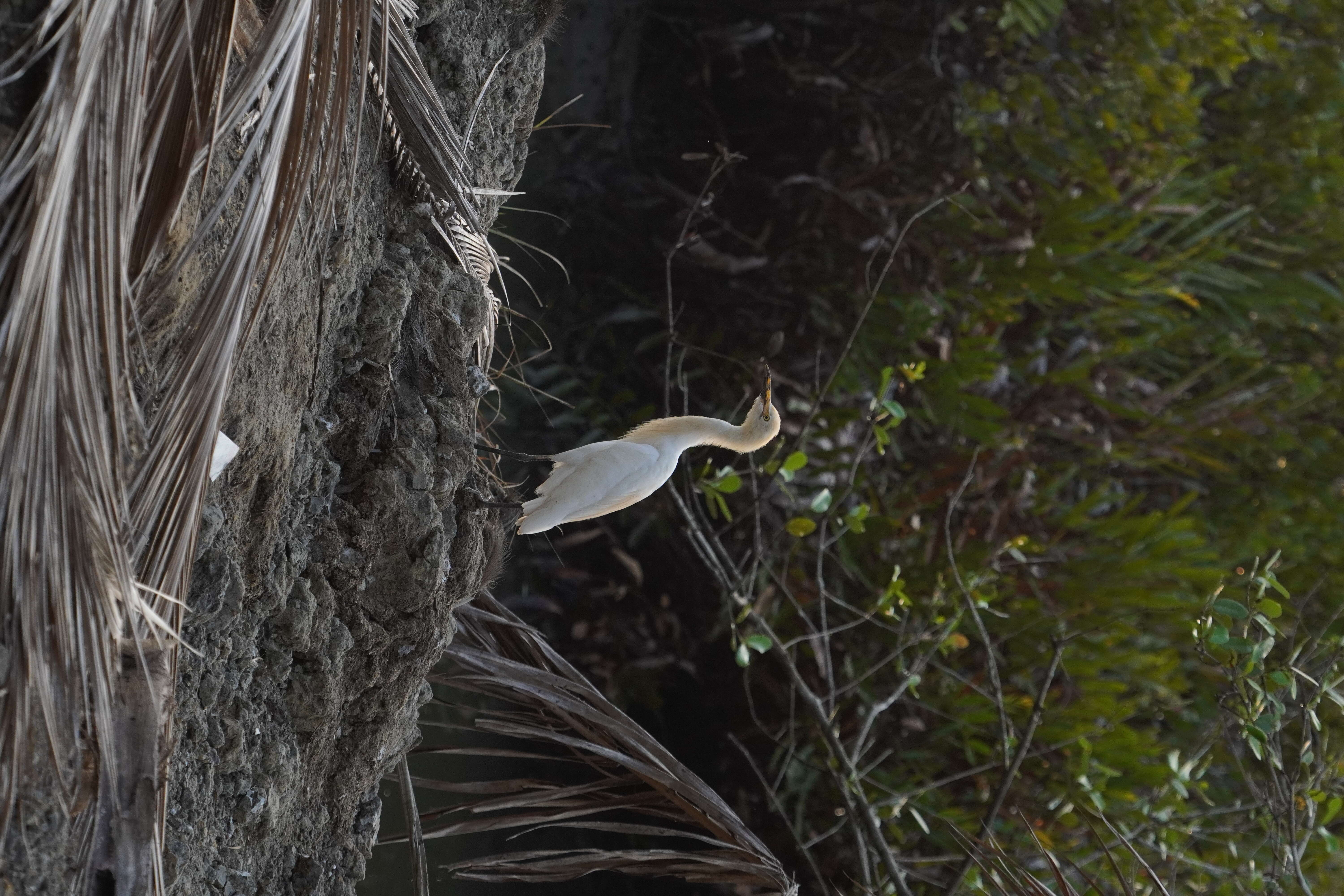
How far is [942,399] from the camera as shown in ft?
6.97

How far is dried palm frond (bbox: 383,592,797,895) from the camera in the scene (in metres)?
0.96

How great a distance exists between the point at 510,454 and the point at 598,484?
0.11 metres

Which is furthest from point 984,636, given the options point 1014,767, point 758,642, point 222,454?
point 222,454

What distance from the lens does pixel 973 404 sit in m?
2.09

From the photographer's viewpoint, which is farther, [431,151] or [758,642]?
[758,642]

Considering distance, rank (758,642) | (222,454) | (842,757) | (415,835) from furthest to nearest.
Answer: (842,757) < (758,642) < (415,835) < (222,454)

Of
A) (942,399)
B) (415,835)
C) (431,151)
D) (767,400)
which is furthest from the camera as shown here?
(942,399)

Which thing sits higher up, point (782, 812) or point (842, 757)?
point (842, 757)

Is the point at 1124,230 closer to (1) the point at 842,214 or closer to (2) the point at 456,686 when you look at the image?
(1) the point at 842,214

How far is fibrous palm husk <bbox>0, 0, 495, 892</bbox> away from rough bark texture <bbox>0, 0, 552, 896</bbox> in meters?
0.09

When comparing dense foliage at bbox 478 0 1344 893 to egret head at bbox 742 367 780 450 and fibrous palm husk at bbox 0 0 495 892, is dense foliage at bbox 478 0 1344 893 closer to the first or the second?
egret head at bbox 742 367 780 450

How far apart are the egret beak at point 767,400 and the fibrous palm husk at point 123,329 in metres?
0.54

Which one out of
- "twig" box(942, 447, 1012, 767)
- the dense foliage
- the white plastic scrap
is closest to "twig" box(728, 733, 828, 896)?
the dense foliage

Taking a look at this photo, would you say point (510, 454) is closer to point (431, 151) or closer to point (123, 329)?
point (431, 151)
